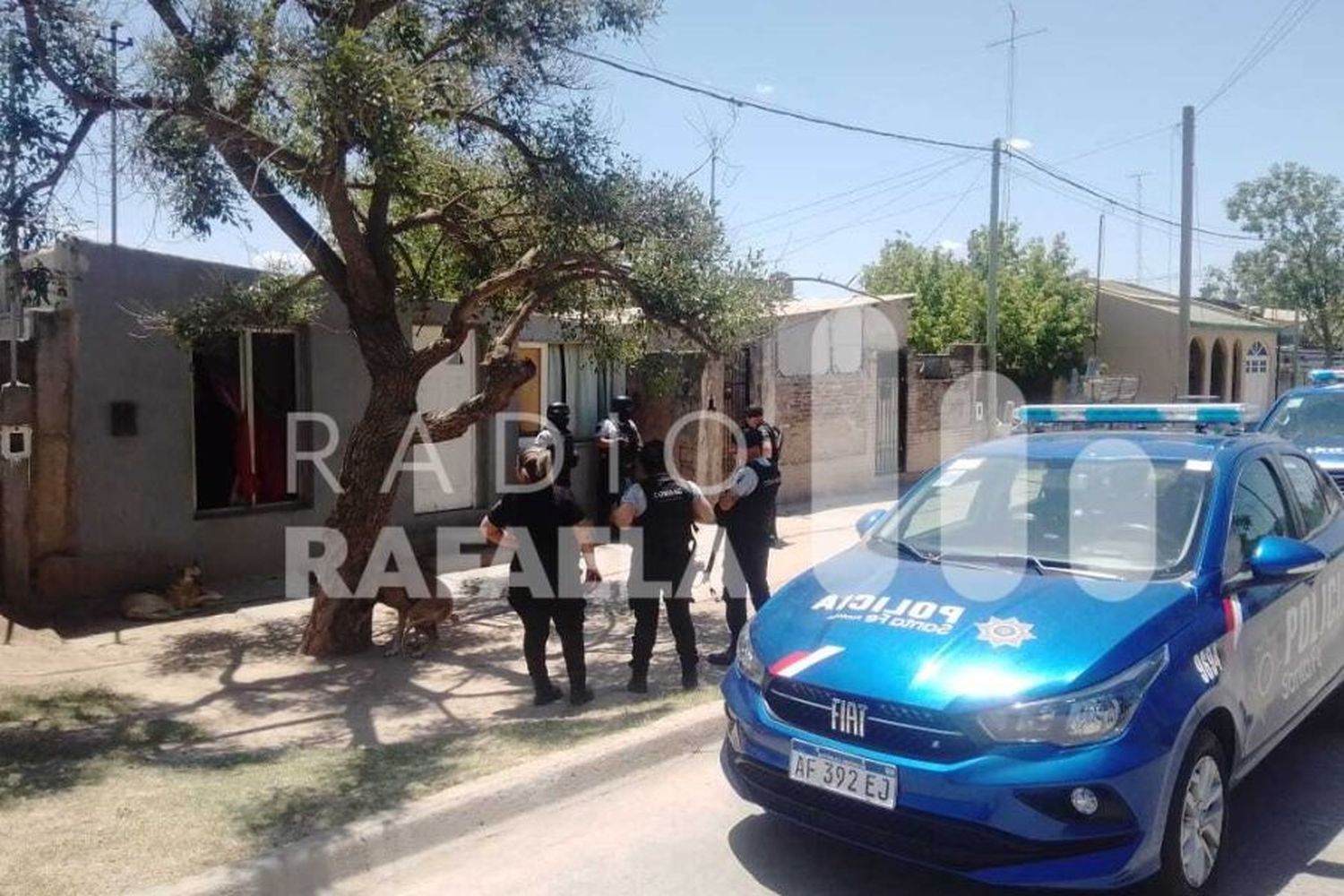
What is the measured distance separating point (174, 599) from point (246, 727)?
→ 289 cm

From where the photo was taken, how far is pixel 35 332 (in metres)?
7.88

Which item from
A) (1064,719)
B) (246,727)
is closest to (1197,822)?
(1064,719)

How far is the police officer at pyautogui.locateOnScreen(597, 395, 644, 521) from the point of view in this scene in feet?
37.9

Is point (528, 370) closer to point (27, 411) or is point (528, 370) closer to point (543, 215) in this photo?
point (543, 215)

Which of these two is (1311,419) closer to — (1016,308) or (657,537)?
(657,537)

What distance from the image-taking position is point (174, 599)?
827 centimetres

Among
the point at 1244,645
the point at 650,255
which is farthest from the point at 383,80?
the point at 1244,645

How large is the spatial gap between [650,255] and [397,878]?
14.7 ft

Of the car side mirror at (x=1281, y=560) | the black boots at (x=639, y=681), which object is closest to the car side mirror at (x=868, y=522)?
the car side mirror at (x=1281, y=560)

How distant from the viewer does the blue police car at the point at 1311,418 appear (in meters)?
10.0

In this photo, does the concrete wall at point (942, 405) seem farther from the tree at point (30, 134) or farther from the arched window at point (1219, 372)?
the arched window at point (1219, 372)

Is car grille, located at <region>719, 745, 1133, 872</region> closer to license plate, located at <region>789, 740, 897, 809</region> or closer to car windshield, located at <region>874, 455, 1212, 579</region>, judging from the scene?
license plate, located at <region>789, 740, 897, 809</region>

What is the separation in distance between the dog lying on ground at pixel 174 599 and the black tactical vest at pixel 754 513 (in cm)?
437

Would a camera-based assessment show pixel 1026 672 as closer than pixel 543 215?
→ Yes
